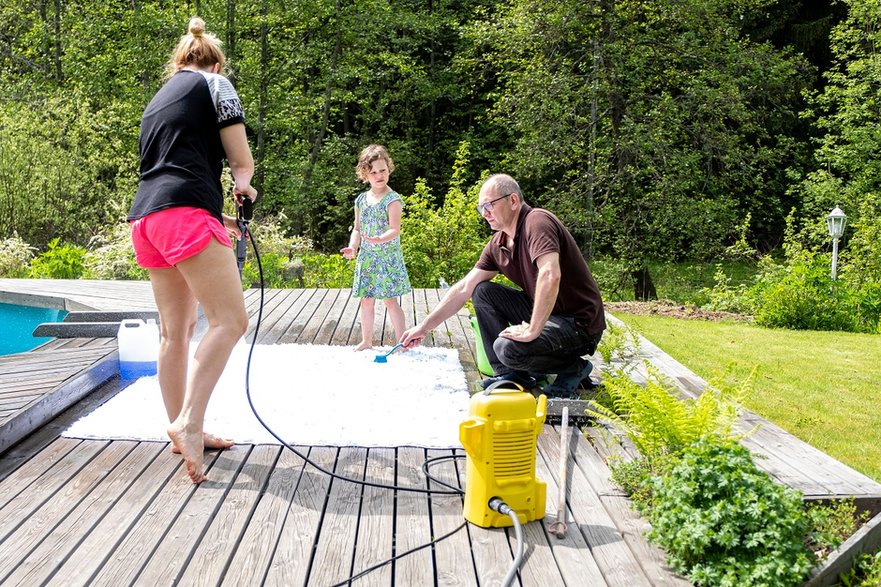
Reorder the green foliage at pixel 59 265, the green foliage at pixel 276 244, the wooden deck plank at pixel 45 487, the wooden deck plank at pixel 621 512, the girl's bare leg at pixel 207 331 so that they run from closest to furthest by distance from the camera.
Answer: the wooden deck plank at pixel 621 512 < the wooden deck plank at pixel 45 487 < the girl's bare leg at pixel 207 331 < the green foliage at pixel 59 265 < the green foliage at pixel 276 244

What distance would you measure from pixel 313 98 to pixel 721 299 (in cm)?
1020

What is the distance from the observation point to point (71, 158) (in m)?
11.5

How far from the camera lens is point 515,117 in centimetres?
1116

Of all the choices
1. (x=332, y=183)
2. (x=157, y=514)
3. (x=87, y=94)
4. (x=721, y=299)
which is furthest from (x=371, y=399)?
(x=87, y=94)

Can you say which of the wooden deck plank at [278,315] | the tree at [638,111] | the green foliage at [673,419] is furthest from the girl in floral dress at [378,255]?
the tree at [638,111]

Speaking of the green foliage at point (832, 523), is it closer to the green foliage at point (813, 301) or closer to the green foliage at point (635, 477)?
the green foliage at point (635, 477)

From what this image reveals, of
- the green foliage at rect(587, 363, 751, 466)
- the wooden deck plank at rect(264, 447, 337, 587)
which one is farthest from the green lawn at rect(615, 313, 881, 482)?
the wooden deck plank at rect(264, 447, 337, 587)

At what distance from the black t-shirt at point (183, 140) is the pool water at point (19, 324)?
15.4ft

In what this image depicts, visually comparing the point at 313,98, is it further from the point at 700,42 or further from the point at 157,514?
the point at 157,514

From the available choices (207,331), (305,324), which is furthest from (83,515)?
(305,324)

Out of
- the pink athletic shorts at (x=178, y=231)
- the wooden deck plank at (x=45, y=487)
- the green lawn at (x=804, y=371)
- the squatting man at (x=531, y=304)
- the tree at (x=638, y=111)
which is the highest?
the tree at (x=638, y=111)

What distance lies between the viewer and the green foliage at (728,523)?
76.6 inches

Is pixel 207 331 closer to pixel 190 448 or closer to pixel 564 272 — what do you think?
pixel 190 448

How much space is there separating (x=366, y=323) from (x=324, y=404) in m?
1.18
